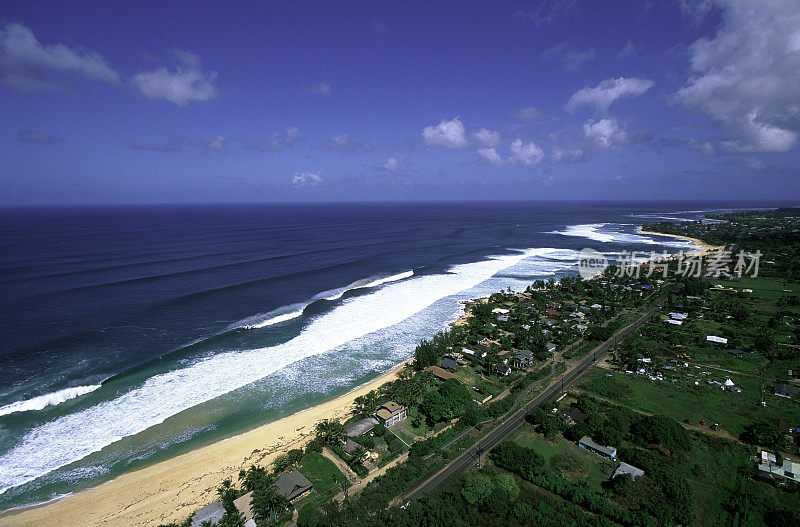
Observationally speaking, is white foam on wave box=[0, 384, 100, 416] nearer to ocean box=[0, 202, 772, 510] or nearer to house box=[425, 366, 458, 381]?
ocean box=[0, 202, 772, 510]

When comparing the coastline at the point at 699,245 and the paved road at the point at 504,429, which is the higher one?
the coastline at the point at 699,245

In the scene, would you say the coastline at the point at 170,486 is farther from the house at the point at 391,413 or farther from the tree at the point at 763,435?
the tree at the point at 763,435

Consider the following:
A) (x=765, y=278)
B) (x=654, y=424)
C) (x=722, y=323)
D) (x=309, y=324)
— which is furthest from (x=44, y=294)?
(x=765, y=278)

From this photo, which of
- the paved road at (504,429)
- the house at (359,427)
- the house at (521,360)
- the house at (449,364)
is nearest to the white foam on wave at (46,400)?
the house at (359,427)

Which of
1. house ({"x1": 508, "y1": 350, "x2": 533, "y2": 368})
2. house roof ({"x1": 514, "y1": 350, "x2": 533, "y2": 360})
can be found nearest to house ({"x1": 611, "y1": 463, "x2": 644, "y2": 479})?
house ({"x1": 508, "y1": 350, "x2": 533, "y2": 368})

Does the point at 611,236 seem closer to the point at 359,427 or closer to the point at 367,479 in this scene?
the point at 359,427

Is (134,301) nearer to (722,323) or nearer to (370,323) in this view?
(370,323)
